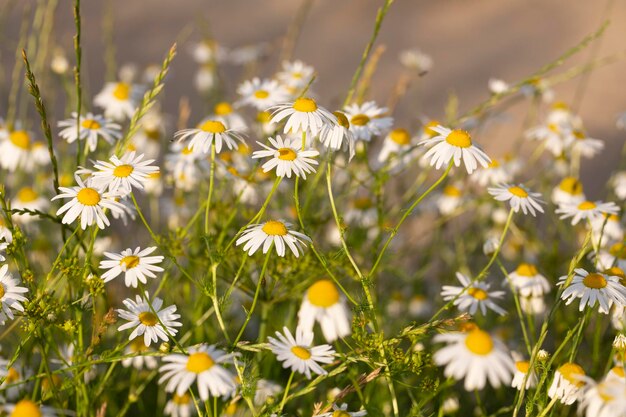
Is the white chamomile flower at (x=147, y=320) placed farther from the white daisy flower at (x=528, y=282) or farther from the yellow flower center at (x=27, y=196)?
the yellow flower center at (x=27, y=196)

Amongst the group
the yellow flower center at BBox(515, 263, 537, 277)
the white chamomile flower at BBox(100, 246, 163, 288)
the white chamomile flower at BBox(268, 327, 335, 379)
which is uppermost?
the yellow flower center at BBox(515, 263, 537, 277)

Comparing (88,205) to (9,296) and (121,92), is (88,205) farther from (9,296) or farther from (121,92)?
(121,92)

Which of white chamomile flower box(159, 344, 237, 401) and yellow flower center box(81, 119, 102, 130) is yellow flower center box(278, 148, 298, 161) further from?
yellow flower center box(81, 119, 102, 130)

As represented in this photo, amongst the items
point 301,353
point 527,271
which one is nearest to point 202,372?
point 301,353

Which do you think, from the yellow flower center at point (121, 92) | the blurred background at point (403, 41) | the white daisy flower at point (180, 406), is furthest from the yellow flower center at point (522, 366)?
the blurred background at point (403, 41)

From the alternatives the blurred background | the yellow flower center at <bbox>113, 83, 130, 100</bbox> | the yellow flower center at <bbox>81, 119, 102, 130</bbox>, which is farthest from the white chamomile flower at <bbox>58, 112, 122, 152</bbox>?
the blurred background

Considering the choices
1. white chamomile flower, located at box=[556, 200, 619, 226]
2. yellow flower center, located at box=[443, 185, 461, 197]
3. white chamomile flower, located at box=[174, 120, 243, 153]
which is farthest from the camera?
yellow flower center, located at box=[443, 185, 461, 197]
